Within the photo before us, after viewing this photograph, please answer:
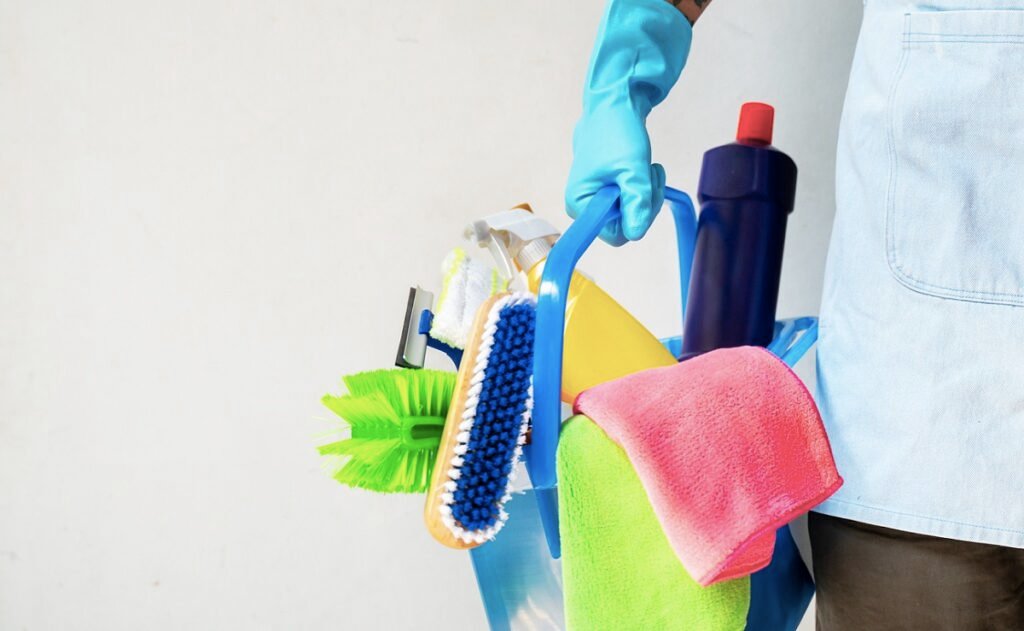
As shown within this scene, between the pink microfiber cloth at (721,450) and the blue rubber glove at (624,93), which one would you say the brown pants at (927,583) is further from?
the blue rubber glove at (624,93)

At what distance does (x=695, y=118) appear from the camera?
3.30 feet

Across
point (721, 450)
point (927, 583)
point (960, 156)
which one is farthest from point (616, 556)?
point (960, 156)

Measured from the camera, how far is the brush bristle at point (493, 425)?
1.66 feet

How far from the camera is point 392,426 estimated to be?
0.51 metres

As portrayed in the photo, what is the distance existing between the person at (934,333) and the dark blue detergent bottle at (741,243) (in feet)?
0.36

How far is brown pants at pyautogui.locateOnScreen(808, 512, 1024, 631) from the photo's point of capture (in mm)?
551

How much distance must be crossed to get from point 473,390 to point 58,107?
68 centimetres

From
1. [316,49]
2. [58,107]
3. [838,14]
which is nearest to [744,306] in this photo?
[838,14]

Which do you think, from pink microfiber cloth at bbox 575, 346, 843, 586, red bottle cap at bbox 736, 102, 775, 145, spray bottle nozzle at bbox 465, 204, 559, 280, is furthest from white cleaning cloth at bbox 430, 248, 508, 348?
red bottle cap at bbox 736, 102, 775, 145

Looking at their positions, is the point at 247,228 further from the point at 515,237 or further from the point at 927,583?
the point at 927,583

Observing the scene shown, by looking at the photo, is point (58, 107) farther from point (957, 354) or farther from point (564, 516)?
point (957, 354)

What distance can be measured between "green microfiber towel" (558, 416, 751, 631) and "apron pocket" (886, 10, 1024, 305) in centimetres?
23

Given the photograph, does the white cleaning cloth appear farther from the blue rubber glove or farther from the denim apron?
the denim apron

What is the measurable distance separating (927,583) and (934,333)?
6.4 inches
